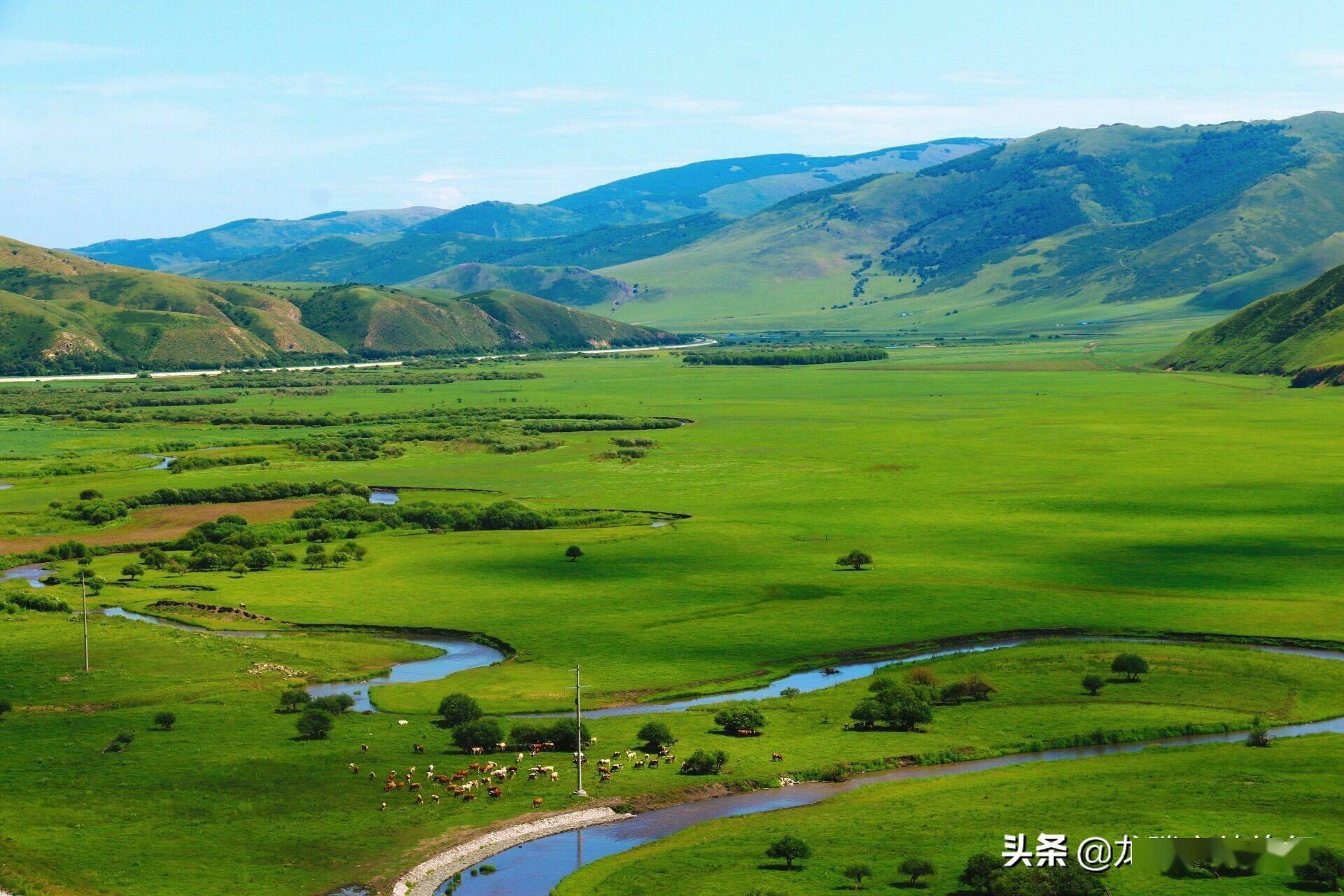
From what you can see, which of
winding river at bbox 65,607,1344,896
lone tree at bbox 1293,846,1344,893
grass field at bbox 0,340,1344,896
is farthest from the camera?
grass field at bbox 0,340,1344,896

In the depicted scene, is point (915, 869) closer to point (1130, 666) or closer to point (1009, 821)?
point (1009, 821)

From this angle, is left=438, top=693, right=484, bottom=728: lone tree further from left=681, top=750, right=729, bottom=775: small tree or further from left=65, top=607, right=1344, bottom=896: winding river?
left=681, top=750, right=729, bottom=775: small tree

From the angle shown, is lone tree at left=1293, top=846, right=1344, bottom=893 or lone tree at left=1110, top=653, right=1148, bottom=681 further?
lone tree at left=1110, top=653, right=1148, bottom=681

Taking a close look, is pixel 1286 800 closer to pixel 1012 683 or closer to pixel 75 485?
pixel 1012 683

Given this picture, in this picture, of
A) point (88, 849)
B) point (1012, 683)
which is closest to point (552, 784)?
point (88, 849)

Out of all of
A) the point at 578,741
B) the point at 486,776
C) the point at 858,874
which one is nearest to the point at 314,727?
the point at 486,776

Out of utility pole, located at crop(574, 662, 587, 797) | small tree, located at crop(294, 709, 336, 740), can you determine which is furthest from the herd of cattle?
small tree, located at crop(294, 709, 336, 740)
